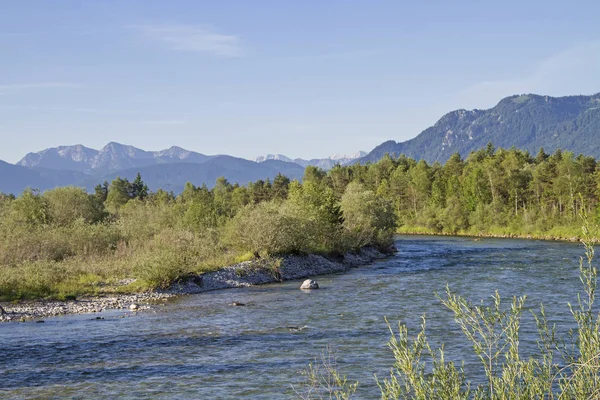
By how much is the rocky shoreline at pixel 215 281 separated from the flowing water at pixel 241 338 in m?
1.90

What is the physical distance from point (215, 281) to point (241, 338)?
18107 mm

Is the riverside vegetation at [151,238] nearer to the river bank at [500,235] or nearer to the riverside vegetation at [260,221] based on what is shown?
the riverside vegetation at [260,221]

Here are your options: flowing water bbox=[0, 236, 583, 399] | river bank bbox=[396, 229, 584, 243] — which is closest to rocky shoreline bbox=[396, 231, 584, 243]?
river bank bbox=[396, 229, 584, 243]

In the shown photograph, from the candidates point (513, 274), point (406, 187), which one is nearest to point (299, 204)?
point (513, 274)

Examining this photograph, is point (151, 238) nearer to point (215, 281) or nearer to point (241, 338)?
point (215, 281)

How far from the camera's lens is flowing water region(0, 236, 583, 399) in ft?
64.6

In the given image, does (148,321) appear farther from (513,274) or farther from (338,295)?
(513,274)

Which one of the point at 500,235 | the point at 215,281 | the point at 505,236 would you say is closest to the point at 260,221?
the point at 215,281

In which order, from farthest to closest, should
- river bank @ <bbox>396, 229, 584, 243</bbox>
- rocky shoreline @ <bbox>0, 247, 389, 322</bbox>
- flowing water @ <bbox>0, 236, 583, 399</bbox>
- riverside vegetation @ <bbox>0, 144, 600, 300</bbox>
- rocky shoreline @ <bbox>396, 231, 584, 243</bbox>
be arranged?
river bank @ <bbox>396, 229, 584, 243</bbox> → rocky shoreline @ <bbox>396, 231, 584, 243</bbox> → riverside vegetation @ <bbox>0, 144, 600, 300</bbox> → rocky shoreline @ <bbox>0, 247, 389, 322</bbox> → flowing water @ <bbox>0, 236, 583, 399</bbox>

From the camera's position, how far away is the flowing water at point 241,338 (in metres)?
19.7

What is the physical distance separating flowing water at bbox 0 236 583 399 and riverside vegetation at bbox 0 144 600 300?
26.6 ft

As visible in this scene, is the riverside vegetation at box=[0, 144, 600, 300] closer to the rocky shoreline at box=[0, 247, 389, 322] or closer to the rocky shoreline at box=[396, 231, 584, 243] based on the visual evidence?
the rocky shoreline at box=[396, 231, 584, 243]

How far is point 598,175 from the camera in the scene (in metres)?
94.1

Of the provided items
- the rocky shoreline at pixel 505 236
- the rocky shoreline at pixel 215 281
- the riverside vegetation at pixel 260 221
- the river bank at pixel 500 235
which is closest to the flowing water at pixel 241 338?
the rocky shoreline at pixel 215 281
